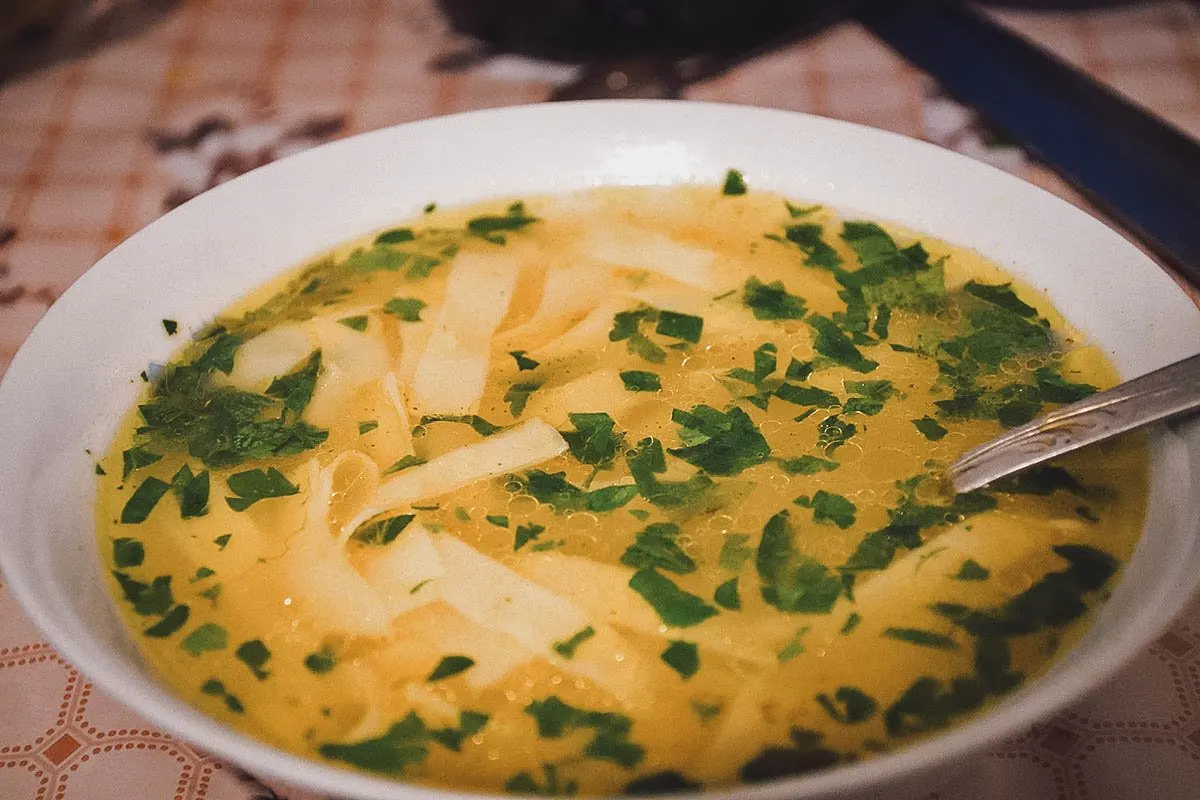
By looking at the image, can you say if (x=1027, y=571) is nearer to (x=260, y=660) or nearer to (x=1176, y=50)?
(x=260, y=660)

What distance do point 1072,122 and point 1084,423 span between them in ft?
3.63

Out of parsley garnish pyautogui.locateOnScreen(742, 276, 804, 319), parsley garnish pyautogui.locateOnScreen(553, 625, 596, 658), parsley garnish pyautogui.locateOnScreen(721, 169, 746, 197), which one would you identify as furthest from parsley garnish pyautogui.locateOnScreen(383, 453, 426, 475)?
parsley garnish pyautogui.locateOnScreen(721, 169, 746, 197)

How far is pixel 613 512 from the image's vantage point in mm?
1408

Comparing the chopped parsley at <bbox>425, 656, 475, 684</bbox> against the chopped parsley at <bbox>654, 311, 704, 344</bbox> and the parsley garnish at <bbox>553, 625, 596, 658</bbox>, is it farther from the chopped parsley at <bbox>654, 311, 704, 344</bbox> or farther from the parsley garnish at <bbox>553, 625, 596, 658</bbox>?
the chopped parsley at <bbox>654, 311, 704, 344</bbox>

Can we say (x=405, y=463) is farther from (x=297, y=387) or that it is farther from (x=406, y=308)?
(x=406, y=308)

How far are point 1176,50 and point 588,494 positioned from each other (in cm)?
221

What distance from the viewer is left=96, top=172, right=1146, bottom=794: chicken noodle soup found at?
120 centimetres

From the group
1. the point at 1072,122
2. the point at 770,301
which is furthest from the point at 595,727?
the point at 1072,122

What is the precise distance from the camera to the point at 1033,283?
5.64ft

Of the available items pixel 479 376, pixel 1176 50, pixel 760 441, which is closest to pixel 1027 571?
pixel 760 441


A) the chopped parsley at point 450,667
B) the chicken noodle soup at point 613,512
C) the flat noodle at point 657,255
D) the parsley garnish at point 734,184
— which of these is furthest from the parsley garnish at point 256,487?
the parsley garnish at point 734,184

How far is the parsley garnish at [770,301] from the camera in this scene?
1.74 meters

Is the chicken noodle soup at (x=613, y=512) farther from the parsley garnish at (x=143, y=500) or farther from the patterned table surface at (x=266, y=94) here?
the patterned table surface at (x=266, y=94)

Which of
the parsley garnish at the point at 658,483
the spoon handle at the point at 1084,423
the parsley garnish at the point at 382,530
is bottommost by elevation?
the parsley garnish at the point at 382,530
